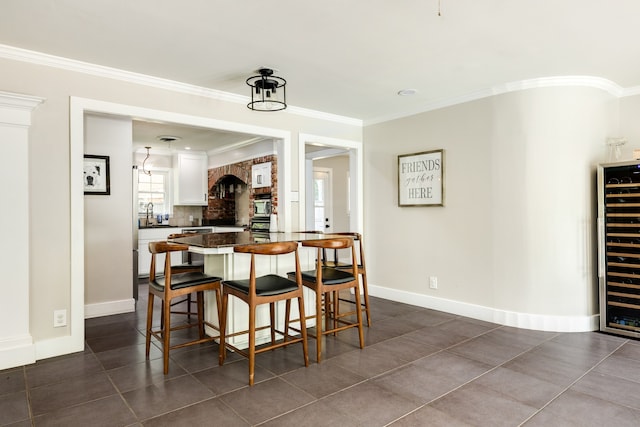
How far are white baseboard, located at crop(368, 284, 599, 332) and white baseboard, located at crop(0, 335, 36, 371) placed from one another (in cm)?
378

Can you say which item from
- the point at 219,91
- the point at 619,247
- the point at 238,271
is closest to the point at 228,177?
the point at 219,91

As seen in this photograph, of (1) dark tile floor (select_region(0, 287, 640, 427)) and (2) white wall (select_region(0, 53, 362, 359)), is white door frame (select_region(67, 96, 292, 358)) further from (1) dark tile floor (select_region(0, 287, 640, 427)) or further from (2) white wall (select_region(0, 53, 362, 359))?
(1) dark tile floor (select_region(0, 287, 640, 427))

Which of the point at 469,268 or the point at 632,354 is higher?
the point at 469,268

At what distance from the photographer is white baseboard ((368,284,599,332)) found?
375 centimetres

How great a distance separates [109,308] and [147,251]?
2.55m

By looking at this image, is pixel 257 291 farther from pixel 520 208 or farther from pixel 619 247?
pixel 619 247

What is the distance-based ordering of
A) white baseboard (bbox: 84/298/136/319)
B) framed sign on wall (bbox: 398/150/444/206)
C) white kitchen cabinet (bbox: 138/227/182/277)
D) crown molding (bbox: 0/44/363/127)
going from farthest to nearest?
white kitchen cabinet (bbox: 138/227/182/277) → framed sign on wall (bbox: 398/150/444/206) → white baseboard (bbox: 84/298/136/319) → crown molding (bbox: 0/44/363/127)

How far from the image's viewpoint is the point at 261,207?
671cm

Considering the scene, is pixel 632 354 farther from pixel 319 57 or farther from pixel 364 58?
pixel 319 57

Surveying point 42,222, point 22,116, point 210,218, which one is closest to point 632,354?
point 42,222

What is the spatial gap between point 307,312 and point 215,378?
1197 millimetres

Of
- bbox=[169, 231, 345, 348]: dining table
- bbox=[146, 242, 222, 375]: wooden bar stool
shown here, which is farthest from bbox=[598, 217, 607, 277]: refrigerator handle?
bbox=[146, 242, 222, 375]: wooden bar stool

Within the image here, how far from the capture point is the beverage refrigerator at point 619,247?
3.55m

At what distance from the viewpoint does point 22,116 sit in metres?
2.92
